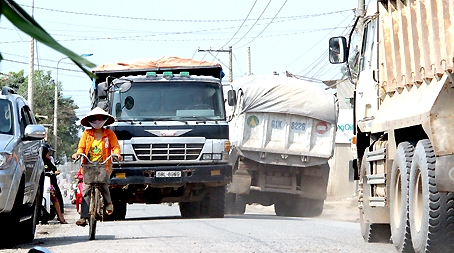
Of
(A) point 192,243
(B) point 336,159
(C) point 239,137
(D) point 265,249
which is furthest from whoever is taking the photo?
(B) point 336,159

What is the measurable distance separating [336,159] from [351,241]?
27905 millimetres

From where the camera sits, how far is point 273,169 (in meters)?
19.7

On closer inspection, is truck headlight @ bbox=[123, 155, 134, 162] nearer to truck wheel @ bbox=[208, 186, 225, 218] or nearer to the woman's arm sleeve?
truck wheel @ bbox=[208, 186, 225, 218]

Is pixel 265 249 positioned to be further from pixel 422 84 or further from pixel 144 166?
pixel 144 166

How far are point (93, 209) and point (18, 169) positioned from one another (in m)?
1.78

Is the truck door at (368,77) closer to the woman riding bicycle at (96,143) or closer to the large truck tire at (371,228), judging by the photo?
the large truck tire at (371,228)

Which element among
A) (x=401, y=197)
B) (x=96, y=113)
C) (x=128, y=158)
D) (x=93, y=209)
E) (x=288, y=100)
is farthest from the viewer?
(x=288, y=100)

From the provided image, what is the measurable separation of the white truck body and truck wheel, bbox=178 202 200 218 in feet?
7.84

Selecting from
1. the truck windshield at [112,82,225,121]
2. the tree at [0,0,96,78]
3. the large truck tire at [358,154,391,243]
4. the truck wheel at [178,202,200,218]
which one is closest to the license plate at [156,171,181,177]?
the truck windshield at [112,82,225,121]

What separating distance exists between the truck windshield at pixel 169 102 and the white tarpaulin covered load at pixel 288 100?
12.2 ft

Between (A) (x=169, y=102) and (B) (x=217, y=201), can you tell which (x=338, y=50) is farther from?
(B) (x=217, y=201)

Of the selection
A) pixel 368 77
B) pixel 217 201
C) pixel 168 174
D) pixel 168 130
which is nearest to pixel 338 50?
pixel 368 77

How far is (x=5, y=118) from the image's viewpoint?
984 cm

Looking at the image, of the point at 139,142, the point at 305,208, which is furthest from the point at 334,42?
the point at 305,208
